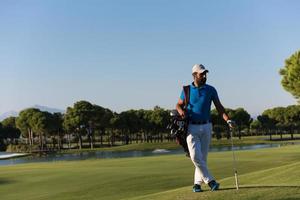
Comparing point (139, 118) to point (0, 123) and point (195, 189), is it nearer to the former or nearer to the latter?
point (0, 123)

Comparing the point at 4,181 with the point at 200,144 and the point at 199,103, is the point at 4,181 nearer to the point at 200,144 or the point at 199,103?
the point at 200,144

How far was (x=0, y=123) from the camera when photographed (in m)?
151

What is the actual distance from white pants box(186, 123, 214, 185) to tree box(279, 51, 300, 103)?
3910 centimetres

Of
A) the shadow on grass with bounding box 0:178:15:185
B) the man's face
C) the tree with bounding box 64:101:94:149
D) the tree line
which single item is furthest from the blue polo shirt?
the tree with bounding box 64:101:94:149

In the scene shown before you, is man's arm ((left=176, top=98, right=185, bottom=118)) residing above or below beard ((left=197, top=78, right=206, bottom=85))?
below

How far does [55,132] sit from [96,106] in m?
15.4

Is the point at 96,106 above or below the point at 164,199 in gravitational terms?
above

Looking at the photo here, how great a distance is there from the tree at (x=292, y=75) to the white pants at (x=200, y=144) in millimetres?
39096

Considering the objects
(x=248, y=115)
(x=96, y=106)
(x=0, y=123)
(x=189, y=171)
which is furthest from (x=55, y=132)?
(x=189, y=171)

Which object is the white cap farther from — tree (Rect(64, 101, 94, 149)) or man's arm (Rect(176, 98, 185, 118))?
tree (Rect(64, 101, 94, 149))

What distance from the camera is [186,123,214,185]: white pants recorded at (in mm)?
10312

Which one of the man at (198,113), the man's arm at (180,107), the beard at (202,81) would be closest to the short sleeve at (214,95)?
the man at (198,113)

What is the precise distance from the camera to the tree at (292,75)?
47.4 m

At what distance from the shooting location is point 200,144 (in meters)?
10.5
